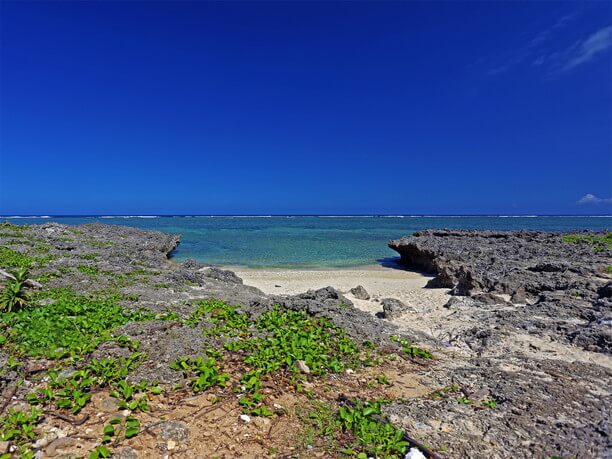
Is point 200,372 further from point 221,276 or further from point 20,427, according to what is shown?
point 221,276

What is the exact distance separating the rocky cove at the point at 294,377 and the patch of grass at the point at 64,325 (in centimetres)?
3

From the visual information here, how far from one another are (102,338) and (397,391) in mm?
5086

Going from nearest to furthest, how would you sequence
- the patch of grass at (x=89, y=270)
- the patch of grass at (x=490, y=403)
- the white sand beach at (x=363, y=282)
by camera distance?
the patch of grass at (x=490, y=403) → the patch of grass at (x=89, y=270) → the white sand beach at (x=363, y=282)

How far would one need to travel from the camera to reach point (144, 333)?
6430 millimetres

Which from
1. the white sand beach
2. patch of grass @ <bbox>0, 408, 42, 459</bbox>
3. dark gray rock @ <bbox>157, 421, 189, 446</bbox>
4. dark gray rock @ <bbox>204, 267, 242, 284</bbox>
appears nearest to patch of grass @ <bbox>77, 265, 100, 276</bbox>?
dark gray rock @ <bbox>204, 267, 242, 284</bbox>

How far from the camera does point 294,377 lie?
5289mm

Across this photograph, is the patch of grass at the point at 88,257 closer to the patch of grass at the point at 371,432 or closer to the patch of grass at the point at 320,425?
the patch of grass at the point at 320,425

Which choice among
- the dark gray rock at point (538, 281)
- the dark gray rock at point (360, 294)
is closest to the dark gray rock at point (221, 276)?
the dark gray rock at point (360, 294)

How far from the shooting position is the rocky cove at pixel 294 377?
12.7ft

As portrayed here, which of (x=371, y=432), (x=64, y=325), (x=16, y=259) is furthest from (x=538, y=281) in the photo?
(x=16, y=259)

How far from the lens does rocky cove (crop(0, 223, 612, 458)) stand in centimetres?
386

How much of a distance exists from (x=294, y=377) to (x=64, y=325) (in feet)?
14.7

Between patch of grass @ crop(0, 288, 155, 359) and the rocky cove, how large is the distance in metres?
0.03

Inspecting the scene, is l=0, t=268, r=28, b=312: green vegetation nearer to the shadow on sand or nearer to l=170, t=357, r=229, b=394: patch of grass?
l=170, t=357, r=229, b=394: patch of grass
